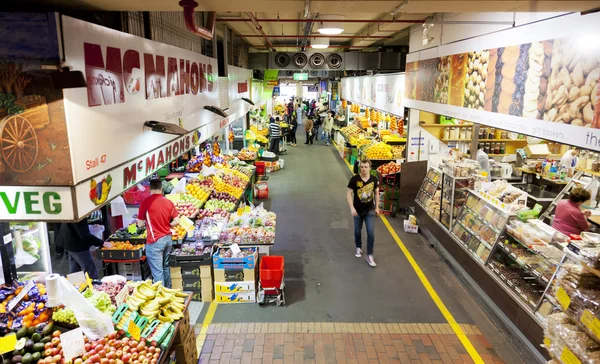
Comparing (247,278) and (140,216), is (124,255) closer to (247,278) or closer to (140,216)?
(140,216)

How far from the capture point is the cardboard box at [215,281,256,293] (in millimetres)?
6438

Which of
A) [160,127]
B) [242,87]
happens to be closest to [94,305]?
[160,127]

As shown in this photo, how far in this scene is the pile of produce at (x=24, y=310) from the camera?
12.5 ft

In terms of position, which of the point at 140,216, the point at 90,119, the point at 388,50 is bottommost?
the point at 140,216

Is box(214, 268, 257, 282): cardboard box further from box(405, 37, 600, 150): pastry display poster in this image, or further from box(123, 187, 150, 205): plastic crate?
box(405, 37, 600, 150): pastry display poster

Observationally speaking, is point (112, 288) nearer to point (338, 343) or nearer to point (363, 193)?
point (338, 343)

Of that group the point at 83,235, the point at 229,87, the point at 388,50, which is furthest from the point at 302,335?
the point at 388,50

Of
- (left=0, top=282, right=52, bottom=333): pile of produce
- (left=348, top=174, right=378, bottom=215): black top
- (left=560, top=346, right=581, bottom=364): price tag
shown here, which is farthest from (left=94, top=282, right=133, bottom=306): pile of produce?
(left=560, top=346, right=581, bottom=364): price tag

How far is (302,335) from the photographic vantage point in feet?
18.6

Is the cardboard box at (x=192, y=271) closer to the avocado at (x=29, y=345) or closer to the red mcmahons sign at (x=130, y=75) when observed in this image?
the red mcmahons sign at (x=130, y=75)

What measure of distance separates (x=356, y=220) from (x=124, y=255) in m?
4.24

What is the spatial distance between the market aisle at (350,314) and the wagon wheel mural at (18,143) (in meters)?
3.38

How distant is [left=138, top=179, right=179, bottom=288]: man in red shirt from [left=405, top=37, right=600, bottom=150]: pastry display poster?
17.1 feet

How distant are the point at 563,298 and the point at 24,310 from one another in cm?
540
